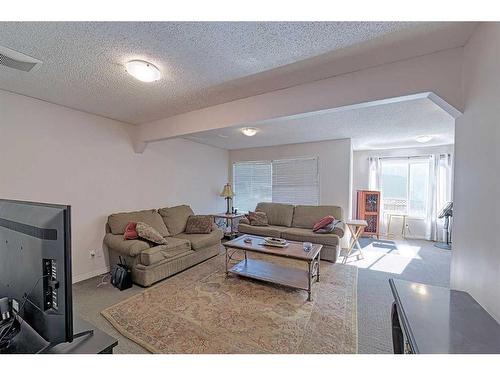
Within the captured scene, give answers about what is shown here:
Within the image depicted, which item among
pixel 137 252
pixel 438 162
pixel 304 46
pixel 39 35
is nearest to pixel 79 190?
pixel 137 252

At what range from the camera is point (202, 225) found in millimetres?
3850

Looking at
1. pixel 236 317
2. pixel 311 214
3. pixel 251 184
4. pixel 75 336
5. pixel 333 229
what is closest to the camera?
pixel 75 336

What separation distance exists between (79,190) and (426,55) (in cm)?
405

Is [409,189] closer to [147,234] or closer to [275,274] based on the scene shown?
[275,274]

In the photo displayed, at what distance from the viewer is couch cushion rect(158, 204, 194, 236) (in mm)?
3781

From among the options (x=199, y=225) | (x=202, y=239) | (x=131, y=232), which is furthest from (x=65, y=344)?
(x=199, y=225)

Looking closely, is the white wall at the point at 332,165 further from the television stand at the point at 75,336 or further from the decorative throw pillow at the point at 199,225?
the television stand at the point at 75,336

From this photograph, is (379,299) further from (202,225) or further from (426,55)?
(202,225)

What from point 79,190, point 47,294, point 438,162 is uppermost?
point 438,162

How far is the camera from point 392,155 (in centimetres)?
542

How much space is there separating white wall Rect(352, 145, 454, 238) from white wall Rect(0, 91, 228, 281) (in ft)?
15.3

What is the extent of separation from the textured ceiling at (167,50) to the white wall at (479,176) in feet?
1.60

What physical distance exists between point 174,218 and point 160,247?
1.06 meters

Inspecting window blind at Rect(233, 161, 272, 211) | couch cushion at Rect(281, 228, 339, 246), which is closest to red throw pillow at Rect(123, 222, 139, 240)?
couch cushion at Rect(281, 228, 339, 246)
